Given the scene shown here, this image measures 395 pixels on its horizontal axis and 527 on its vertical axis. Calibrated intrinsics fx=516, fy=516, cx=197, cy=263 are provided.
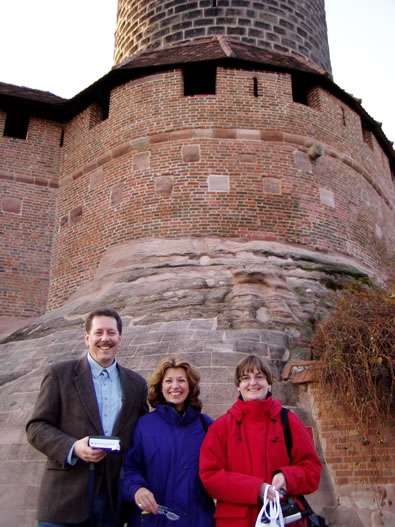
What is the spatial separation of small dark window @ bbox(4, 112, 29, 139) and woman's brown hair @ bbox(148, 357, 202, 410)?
10.5 metres

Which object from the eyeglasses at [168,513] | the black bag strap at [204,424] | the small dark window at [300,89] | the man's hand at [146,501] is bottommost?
the eyeglasses at [168,513]

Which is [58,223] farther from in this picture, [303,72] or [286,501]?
[286,501]

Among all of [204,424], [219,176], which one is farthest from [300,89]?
[204,424]

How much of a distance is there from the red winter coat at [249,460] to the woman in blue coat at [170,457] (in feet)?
0.35

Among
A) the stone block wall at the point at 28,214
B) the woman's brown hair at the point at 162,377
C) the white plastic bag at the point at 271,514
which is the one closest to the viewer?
the white plastic bag at the point at 271,514

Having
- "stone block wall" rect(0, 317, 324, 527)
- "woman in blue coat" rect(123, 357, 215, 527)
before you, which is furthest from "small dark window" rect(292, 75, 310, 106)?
"woman in blue coat" rect(123, 357, 215, 527)

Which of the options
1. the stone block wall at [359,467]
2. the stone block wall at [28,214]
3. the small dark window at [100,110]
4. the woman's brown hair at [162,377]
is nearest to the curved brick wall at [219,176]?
the stone block wall at [28,214]

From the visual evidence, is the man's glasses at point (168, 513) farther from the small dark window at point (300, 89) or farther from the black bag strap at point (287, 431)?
the small dark window at point (300, 89)

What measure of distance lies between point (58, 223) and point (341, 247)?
5.69 metres

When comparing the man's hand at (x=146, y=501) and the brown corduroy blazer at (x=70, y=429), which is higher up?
the brown corduroy blazer at (x=70, y=429)

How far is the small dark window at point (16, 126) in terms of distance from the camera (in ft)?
40.1

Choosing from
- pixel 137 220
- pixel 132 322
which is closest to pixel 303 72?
pixel 137 220

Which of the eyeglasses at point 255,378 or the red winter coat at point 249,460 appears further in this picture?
the eyeglasses at point 255,378

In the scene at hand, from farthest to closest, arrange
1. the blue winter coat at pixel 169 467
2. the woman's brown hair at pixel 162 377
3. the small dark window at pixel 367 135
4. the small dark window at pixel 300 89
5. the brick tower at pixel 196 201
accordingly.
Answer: the small dark window at pixel 367 135, the small dark window at pixel 300 89, the brick tower at pixel 196 201, the woman's brown hair at pixel 162 377, the blue winter coat at pixel 169 467
